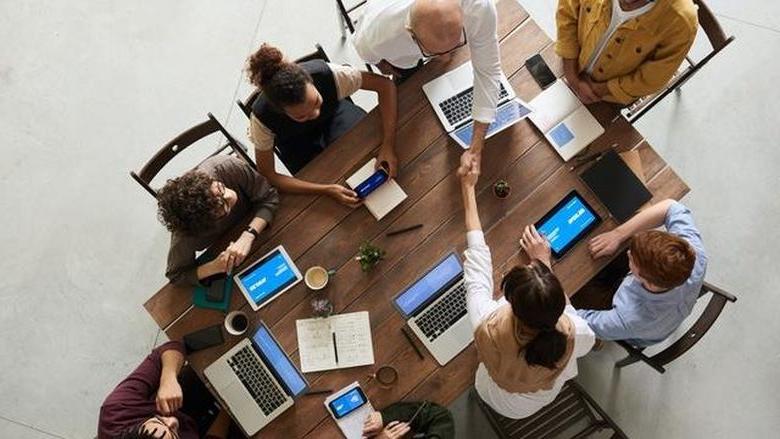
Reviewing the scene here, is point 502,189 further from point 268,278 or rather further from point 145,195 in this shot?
point 145,195

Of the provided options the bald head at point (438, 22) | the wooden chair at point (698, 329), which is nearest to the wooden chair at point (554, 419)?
the wooden chair at point (698, 329)

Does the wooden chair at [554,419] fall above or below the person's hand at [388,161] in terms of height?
below

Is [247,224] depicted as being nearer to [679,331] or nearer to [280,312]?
[280,312]

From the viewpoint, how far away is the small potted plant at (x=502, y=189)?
7.95ft

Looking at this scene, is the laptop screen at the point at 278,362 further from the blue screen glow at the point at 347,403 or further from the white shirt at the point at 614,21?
the white shirt at the point at 614,21

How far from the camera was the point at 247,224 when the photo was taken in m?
2.51

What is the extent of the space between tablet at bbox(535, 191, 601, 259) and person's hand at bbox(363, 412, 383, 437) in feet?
3.04

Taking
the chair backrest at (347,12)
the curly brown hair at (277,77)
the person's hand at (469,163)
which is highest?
the curly brown hair at (277,77)

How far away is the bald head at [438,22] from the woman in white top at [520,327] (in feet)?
1.71

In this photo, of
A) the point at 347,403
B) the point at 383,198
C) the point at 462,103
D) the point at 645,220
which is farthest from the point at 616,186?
the point at 347,403

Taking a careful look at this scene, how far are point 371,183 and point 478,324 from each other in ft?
2.39

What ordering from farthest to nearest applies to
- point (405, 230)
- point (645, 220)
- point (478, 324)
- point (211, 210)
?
point (405, 230)
point (645, 220)
point (211, 210)
point (478, 324)

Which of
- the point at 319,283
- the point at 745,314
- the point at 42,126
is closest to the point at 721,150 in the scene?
the point at 745,314

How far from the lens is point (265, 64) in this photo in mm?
2289
